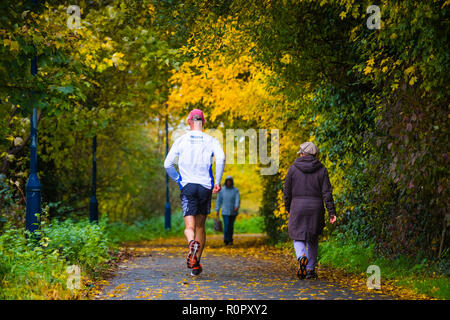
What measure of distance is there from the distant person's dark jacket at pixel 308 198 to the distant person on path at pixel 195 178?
4.00 feet

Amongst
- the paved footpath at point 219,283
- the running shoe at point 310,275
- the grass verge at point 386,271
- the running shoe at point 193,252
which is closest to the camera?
the paved footpath at point 219,283

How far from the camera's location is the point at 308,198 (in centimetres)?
919

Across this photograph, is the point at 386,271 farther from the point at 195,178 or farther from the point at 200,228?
the point at 195,178

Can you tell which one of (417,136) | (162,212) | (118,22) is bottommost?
(162,212)

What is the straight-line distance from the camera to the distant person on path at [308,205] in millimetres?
9023

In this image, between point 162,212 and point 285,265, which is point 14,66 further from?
point 162,212

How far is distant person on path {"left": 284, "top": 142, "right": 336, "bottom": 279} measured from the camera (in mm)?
9023

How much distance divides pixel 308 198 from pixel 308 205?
11cm

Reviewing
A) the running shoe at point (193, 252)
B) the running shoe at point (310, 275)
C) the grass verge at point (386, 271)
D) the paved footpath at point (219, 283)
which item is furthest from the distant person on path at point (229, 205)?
the running shoe at point (193, 252)

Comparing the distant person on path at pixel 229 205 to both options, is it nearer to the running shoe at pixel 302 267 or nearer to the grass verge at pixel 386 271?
the grass verge at pixel 386 271

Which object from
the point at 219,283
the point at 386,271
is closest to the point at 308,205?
the point at 386,271

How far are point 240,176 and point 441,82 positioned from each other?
25538 millimetres

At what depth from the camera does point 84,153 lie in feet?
79.3

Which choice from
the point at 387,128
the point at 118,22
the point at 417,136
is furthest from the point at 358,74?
the point at 118,22
